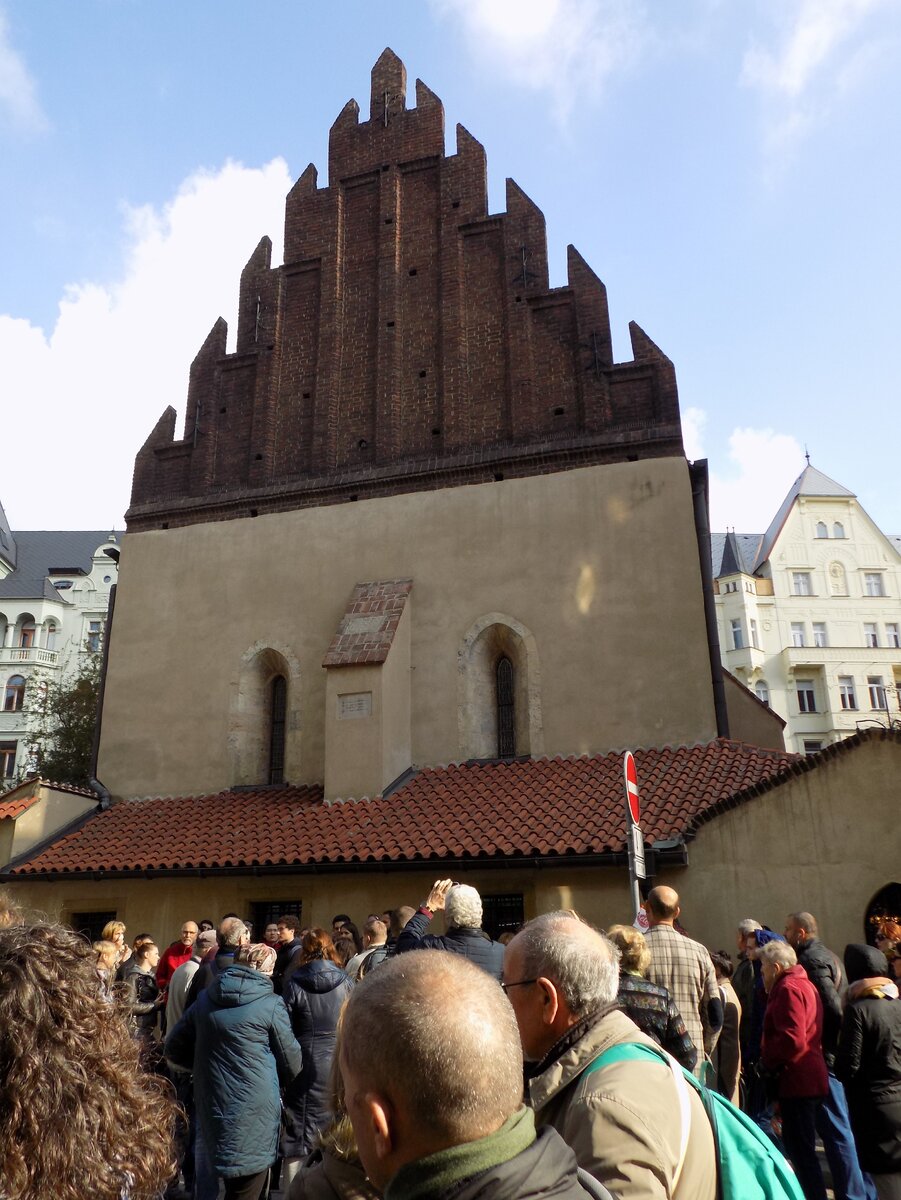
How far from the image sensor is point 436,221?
18.7 m

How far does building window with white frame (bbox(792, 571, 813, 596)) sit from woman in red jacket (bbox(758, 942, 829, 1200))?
1508 inches

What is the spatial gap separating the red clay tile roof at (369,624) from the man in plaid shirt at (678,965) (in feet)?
31.0

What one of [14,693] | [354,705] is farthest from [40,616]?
[354,705]

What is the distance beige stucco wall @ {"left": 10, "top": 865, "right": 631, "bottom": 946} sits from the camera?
12.3m

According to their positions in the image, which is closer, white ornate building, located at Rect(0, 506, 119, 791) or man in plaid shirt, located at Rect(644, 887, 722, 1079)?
man in plaid shirt, located at Rect(644, 887, 722, 1079)

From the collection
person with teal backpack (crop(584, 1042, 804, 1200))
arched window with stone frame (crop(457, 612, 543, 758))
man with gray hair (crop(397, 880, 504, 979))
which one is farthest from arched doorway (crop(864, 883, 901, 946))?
person with teal backpack (crop(584, 1042, 804, 1200))

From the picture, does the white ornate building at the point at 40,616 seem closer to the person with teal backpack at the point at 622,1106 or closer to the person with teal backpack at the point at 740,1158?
the person with teal backpack at the point at 622,1106

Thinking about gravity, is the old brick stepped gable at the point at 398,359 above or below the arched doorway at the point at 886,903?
above

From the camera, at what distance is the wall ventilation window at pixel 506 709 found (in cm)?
1580

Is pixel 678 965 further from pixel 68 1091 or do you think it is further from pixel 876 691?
pixel 876 691

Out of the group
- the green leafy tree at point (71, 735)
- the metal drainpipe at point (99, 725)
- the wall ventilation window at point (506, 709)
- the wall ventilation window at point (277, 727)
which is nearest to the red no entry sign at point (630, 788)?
the wall ventilation window at point (506, 709)

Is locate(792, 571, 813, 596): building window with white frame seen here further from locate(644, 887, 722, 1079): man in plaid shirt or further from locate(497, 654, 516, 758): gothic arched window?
locate(644, 887, 722, 1079): man in plaid shirt

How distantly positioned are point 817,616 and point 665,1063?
138ft

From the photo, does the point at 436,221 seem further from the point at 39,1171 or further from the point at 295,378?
the point at 39,1171
